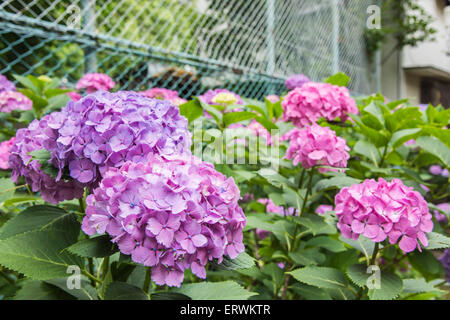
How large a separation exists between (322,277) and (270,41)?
2.96 meters

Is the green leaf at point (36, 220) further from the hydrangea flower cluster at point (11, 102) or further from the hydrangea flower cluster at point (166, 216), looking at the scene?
the hydrangea flower cluster at point (11, 102)

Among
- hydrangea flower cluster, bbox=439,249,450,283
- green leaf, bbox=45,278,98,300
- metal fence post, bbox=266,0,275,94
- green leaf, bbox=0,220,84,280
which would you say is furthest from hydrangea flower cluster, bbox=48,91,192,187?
metal fence post, bbox=266,0,275,94

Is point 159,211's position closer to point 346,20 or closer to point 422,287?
point 422,287

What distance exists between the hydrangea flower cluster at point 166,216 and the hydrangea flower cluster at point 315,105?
2.37ft

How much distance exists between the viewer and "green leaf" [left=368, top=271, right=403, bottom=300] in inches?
27.7

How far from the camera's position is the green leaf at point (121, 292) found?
1.99ft

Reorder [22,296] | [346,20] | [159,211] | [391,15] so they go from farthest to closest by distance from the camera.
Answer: [391,15] → [346,20] → [22,296] → [159,211]

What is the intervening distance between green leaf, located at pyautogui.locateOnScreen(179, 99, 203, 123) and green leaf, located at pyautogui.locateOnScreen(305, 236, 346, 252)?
1.61 ft

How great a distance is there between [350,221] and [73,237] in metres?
0.53

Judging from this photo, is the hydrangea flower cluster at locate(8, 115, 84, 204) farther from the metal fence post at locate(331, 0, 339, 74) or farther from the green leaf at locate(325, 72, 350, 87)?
the metal fence post at locate(331, 0, 339, 74)

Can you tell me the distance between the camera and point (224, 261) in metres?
0.59

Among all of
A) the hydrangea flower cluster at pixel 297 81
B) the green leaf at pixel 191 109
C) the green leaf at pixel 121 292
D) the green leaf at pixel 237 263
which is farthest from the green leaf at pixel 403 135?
the hydrangea flower cluster at pixel 297 81

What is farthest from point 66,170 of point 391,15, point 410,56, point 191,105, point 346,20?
point 410,56

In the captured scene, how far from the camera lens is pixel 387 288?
0.74 m
